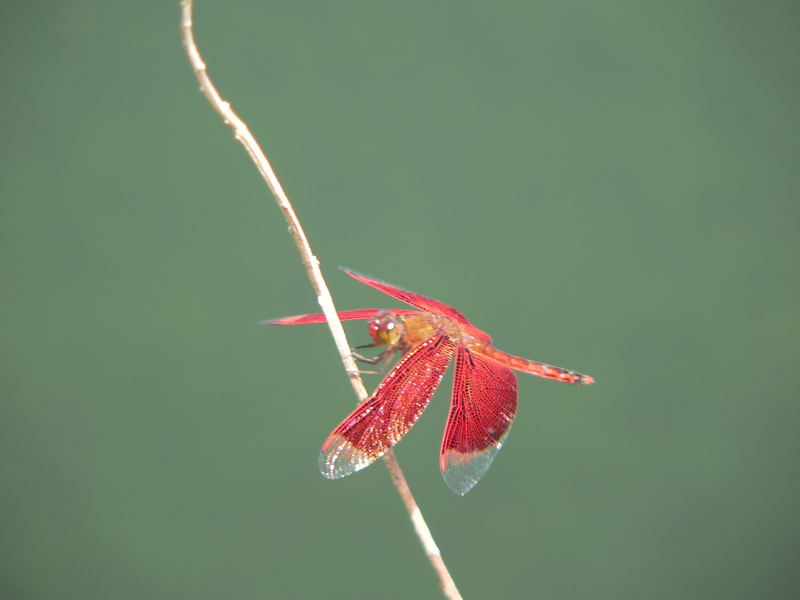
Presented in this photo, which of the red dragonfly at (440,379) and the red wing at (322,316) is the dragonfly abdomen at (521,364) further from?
the red wing at (322,316)

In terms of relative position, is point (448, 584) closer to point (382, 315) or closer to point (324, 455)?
point (324, 455)

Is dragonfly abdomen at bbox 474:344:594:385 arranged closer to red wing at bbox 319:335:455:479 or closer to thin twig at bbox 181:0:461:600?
red wing at bbox 319:335:455:479

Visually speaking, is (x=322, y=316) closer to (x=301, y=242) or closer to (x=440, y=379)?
(x=440, y=379)

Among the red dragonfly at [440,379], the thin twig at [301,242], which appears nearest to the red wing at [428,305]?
the red dragonfly at [440,379]

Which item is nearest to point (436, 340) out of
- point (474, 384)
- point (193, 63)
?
point (474, 384)

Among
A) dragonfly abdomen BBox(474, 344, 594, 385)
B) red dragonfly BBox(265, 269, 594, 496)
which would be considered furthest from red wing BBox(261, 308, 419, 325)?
dragonfly abdomen BBox(474, 344, 594, 385)

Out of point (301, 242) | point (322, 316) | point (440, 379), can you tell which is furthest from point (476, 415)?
point (301, 242)
